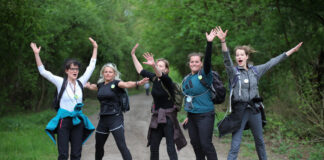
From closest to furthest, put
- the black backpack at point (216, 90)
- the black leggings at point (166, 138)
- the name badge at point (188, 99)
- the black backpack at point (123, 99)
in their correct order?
the black backpack at point (216, 90) < the name badge at point (188, 99) < the black leggings at point (166, 138) < the black backpack at point (123, 99)

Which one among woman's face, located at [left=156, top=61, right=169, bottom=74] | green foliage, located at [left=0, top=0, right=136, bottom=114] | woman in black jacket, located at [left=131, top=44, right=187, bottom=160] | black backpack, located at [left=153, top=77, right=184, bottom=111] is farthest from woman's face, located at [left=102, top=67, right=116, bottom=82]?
green foliage, located at [left=0, top=0, right=136, bottom=114]

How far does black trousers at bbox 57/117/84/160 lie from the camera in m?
5.13

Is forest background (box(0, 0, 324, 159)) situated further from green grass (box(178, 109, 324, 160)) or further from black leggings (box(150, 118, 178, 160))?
black leggings (box(150, 118, 178, 160))

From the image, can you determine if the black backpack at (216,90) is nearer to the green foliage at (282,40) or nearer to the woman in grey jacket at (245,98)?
the woman in grey jacket at (245,98)

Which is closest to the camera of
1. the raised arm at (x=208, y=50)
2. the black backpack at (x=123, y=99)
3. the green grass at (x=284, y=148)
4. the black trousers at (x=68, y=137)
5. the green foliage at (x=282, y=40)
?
the raised arm at (x=208, y=50)

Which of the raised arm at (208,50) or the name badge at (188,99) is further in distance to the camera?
the name badge at (188,99)

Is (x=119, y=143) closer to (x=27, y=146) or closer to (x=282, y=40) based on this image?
(x=27, y=146)

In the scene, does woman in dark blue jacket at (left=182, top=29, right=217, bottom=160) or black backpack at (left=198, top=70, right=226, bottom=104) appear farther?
black backpack at (left=198, top=70, right=226, bottom=104)

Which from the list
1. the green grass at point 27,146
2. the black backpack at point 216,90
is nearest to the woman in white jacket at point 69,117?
the black backpack at point 216,90

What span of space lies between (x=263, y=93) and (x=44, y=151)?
8.24m

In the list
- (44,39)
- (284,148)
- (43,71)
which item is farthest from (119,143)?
(44,39)

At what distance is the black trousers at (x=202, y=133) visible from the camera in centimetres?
517

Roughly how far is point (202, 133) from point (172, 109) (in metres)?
0.72

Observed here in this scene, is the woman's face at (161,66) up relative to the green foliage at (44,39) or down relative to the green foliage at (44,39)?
down
